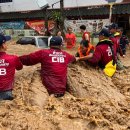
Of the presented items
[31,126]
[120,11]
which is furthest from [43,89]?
[120,11]

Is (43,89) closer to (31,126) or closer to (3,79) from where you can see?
(3,79)

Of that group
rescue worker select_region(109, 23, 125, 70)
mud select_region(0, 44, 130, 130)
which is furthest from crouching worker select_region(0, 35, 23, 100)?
rescue worker select_region(109, 23, 125, 70)

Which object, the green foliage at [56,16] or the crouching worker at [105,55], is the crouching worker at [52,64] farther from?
the green foliage at [56,16]

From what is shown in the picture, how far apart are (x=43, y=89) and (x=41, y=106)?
87 centimetres

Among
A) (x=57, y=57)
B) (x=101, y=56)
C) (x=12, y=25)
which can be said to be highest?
(x=57, y=57)

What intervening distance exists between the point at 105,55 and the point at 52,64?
1.80 metres

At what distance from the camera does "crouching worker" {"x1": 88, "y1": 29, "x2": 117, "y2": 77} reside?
853cm

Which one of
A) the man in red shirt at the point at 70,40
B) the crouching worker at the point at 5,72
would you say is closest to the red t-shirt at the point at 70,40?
the man in red shirt at the point at 70,40

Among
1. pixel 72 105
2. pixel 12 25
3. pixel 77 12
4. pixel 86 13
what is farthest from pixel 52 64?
pixel 12 25

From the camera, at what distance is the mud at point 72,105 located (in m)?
5.39

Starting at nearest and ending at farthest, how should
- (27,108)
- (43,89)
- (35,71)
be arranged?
(27,108)
(43,89)
(35,71)

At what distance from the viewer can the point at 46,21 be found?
30.1 m

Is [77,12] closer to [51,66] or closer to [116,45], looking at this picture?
[116,45]

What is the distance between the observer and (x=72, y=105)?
6.19 meters
